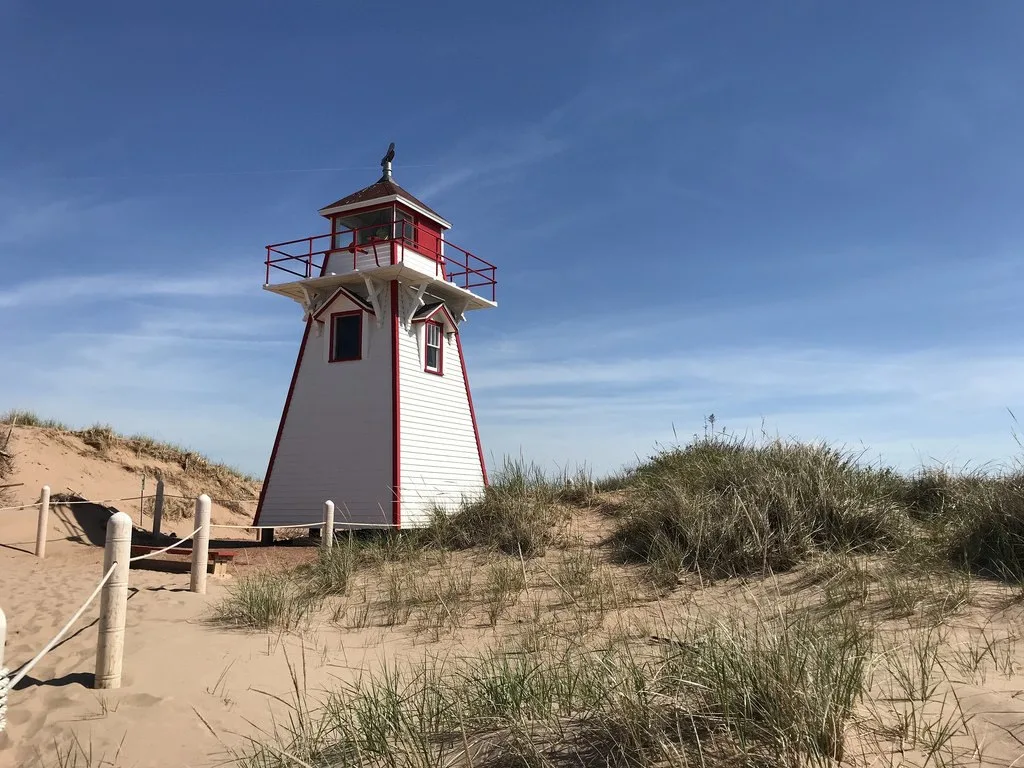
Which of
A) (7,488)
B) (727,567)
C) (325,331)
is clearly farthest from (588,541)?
(7,488)

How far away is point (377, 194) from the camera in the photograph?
1930 cm

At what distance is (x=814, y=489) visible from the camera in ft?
31.2

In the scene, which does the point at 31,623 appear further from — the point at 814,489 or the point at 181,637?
the point at 814,489

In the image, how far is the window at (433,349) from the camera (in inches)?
774

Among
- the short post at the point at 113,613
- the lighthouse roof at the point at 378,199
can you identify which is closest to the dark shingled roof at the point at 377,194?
the lighthouse roof at the point at 378,199

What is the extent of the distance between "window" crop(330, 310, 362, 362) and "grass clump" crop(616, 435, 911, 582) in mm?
10278

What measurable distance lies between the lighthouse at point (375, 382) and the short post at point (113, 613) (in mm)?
10624

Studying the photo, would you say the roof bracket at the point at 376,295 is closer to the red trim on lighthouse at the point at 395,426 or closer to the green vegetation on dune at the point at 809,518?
the red trim on lighthouse at the point at 395,426

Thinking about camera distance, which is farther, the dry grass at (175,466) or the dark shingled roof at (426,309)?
the dry grass at (175,466)

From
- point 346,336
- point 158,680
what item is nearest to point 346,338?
point 346,336

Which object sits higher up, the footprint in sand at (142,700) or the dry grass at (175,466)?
the dry grass at (175,466)

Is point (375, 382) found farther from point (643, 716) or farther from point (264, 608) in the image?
point (643, 716)

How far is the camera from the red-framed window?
1959 centimetres

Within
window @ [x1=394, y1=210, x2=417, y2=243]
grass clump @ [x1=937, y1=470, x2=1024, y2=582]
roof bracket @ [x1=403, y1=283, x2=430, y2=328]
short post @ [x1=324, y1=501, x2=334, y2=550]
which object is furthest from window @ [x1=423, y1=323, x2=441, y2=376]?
grass clump @ [x1=937, y1=470, x2=1024, y2=582]
